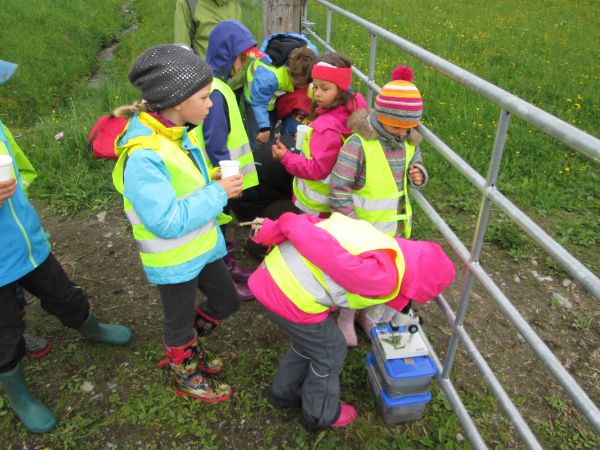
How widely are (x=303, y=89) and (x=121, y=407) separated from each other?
2.43 metres

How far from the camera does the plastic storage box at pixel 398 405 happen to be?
7.46ft

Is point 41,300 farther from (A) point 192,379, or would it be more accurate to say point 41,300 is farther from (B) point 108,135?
(B) point 108,135

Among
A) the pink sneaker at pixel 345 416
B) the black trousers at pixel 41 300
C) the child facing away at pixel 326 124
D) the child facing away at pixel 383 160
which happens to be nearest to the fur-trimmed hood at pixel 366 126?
the child facing away at pixel 383 160

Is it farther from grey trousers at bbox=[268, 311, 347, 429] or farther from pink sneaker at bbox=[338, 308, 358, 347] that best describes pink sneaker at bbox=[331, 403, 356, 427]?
pink sneaker at bbox=[338, 308, 358, 347]

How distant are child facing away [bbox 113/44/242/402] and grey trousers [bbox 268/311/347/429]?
0.45 metres

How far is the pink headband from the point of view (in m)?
2.69

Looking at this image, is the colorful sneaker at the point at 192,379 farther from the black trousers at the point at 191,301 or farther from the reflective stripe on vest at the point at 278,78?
the reflective stripe on vest at the point at 278,78

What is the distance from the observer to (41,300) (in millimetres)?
2535

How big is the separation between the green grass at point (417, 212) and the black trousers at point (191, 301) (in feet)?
1.32

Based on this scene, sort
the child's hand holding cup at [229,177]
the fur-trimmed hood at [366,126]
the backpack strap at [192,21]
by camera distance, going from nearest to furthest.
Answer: the child's hand holding cup at [229,177], the fur-trimmed hood at [366,126], the backpack strap at [192,21]

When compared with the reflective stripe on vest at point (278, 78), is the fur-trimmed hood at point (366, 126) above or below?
above

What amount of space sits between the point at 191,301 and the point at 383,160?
1.15 metres

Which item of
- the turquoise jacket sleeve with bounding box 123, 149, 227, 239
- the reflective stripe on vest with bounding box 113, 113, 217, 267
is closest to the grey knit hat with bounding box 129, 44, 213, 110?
the reflective stripe on vest with bounding box 113, 113, 217, 267

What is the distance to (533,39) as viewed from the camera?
8.35m
